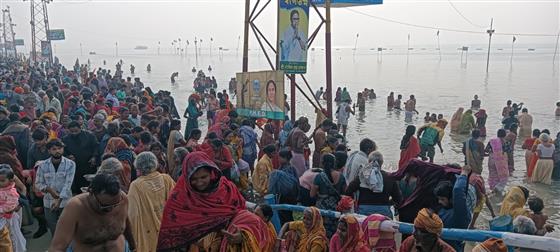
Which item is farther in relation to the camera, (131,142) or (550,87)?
(550,87)

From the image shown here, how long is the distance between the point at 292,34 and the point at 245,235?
7.38 m

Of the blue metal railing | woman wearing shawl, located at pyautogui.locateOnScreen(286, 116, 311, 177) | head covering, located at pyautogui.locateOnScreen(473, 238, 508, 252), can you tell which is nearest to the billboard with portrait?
woman wearing shawl, located at pyautogui.locateOnScreen(286, 116, 311, 177)

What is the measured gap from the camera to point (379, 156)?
5.41m

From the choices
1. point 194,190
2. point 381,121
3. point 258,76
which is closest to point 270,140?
point 258,76

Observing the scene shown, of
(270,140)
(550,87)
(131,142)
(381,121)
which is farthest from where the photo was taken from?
(550,87)

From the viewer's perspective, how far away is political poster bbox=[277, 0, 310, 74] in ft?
34.6

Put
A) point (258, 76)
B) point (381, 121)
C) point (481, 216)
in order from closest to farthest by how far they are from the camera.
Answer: point (481, 216)
point (258, 76)
point (381, 121)

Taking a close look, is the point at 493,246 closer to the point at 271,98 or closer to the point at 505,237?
the point at 505,237

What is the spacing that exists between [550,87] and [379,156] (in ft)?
137

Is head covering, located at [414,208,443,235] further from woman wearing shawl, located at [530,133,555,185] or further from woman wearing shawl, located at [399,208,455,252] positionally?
woman wearing shawl, located at [530,133,555,185]

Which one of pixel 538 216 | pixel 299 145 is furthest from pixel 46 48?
pixel 538 216

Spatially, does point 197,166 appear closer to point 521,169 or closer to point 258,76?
point 258,76

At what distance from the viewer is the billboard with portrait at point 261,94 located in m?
10.2

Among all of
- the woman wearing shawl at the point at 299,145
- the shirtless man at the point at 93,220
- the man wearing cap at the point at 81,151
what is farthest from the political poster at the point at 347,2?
the shirtless man at the point at 93,220
